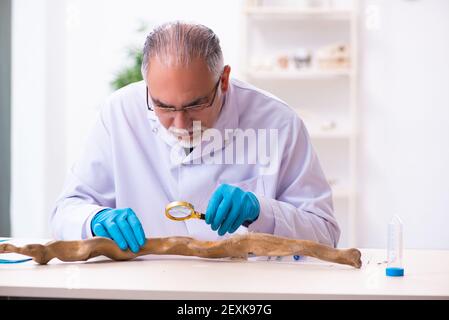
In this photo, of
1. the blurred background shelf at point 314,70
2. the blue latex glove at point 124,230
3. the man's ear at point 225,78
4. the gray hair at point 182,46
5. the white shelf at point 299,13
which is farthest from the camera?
the blurred background shelf at point 314,70

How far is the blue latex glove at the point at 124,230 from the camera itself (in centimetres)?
162

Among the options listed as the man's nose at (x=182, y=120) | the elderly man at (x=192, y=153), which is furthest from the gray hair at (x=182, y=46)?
the man's nose at (x=182, y=120)

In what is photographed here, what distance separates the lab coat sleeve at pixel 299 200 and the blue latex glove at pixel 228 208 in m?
0.08

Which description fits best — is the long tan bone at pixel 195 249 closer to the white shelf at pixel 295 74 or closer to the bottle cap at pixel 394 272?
the bottle cap at pixel 394 272

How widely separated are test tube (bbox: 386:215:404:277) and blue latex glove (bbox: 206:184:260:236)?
1.18 ft

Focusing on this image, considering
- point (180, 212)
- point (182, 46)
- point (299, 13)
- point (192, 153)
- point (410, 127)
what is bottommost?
point (180, 212)

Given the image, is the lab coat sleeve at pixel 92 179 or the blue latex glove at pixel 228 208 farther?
the lab coat sleeve at pixel 92 179

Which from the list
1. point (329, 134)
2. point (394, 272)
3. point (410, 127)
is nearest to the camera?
point (394, 272)

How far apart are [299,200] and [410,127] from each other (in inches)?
109

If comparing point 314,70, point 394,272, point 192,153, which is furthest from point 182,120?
point 314,70

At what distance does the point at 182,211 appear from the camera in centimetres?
167

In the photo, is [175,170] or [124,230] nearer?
[124,230]

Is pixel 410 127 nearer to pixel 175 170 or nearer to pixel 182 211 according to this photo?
pixel 175 170
